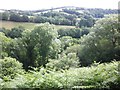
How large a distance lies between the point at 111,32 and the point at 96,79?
37.8 feet

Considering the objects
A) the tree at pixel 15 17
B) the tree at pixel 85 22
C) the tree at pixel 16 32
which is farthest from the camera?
the tree at pixel 85 22

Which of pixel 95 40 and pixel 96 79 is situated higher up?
pixel 96 79

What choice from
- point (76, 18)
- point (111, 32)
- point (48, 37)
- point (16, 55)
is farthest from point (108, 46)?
point (76, 18)

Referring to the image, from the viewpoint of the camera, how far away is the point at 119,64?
3.63 meters

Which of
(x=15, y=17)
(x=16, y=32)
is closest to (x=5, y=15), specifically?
(x=15, y=17)

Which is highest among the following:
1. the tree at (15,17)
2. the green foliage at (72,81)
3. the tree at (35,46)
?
the green foliage at (72,81)

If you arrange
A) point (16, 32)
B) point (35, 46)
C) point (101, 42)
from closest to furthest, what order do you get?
point (101, 42) < point (35, 46) < point (16, 32)

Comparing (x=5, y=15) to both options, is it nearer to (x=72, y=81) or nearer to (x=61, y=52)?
(x=61, y=52)

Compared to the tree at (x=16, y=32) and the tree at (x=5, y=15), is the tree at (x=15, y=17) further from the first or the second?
the tree at (x=16, y=32)

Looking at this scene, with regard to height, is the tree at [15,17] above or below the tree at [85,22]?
above

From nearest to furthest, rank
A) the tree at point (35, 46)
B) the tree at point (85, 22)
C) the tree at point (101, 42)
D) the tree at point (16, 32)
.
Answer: the tree at point (101, 42) < the tree at point (35, 46) < the tree at point (16, 32) < the tree at point (85, 22)

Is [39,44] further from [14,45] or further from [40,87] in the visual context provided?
[40,87]

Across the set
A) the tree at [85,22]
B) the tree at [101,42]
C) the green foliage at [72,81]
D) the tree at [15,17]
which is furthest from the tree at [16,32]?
the green foliage at [72,81]

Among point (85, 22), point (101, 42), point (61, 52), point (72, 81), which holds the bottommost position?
point (61, 52)
